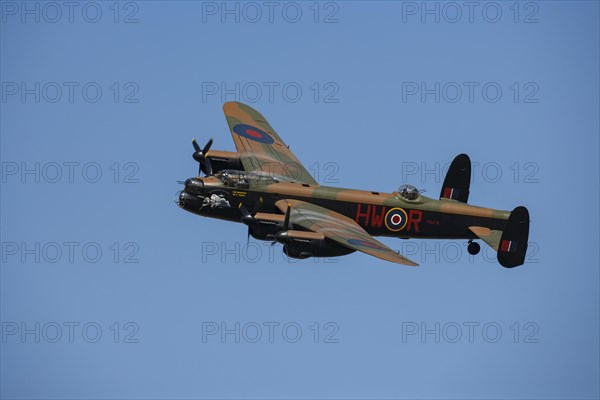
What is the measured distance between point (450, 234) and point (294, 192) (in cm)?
779

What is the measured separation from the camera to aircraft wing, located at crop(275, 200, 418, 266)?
2363 inches

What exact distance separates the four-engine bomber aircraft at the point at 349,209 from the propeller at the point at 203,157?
0.16ft

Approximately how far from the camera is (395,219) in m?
66.5

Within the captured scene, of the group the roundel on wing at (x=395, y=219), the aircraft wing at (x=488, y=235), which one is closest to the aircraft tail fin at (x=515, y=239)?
the aircraft wing at (x=488, y=235)

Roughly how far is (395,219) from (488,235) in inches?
175

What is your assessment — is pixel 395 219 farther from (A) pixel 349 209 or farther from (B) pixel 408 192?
(A) pixel 349 209

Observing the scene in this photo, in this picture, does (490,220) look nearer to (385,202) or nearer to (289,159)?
(385,202)

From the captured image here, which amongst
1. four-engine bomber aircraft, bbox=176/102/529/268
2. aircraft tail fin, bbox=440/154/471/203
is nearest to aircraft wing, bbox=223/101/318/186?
four-engine bomber aircraft, bbox=176/102/529/268

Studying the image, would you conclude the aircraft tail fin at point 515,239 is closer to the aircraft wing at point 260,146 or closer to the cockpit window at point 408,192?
the cockpit window at point 408,192

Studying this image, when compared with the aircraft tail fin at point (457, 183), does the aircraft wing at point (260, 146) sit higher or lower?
higher

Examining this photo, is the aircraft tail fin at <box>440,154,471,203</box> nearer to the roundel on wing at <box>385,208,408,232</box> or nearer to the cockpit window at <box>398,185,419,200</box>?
the cockpit window at <box>398,185,419,200</box>

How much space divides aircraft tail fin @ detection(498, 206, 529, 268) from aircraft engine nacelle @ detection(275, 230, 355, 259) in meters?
7.38

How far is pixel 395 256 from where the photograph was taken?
195 ft

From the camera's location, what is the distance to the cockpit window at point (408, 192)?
218ft
